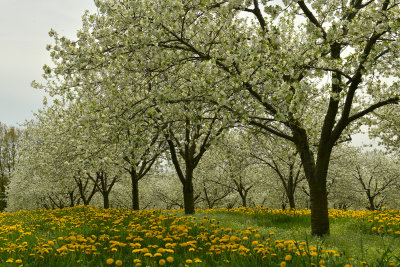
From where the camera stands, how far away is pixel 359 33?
722 centimetres

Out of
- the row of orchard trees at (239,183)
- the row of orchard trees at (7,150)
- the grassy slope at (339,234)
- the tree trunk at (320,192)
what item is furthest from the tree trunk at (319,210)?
the row of orchard trees at (7,150)

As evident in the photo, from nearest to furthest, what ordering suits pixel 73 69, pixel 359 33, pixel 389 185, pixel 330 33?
pixel 330 33 → pixel 359 33 → pixel 73 69 → pixel 389 185

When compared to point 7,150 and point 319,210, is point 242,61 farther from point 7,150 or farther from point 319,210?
point 7,150

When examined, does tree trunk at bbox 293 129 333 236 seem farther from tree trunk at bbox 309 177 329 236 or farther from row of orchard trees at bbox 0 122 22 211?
row of orchard trees at bbox 0 122 22 211

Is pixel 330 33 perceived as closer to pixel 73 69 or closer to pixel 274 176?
pixel 73 69

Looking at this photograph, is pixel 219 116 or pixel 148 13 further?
pixel 219 116

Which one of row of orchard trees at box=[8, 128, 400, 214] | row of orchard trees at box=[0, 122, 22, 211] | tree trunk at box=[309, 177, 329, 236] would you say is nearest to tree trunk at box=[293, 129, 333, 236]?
tree trunk at box=[309, 177, 329, 236]

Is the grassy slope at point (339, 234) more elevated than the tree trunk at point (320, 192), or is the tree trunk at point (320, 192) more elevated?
the tree trunk at point (320, 192)

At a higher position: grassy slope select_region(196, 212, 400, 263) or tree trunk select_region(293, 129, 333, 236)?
tree trunk select_region(293, 129, 333, 236)

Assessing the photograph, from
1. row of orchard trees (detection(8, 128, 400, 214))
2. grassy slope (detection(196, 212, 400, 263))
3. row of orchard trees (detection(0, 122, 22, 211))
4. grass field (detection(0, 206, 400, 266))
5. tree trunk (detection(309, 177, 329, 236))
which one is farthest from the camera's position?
row of orchard trees (detection(0, 122, 22, 211))

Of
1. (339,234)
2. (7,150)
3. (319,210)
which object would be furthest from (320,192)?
(7,150)

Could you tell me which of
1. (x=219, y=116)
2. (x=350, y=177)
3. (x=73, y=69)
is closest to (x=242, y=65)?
(x=219, y=116)

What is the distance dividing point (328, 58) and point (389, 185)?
37.8 m

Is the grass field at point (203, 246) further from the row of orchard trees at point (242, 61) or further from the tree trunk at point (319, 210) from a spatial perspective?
the row of orchard trees at point (242, 61)
